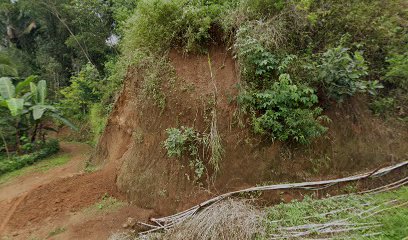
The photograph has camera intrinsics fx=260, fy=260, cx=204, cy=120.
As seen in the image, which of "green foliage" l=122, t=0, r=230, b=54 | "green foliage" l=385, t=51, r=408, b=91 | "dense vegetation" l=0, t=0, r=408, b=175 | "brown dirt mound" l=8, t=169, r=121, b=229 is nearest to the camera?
"dense vegetation" l=0, t=0, r=408, b=175

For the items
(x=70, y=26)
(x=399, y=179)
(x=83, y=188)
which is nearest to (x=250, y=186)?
(x=399, y=179)

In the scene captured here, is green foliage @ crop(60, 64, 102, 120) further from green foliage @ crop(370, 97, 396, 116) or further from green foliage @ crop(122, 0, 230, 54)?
green foliage @ crop(370, 97, 396, 116)

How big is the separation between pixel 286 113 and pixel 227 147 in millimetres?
1079

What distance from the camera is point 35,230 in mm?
4402

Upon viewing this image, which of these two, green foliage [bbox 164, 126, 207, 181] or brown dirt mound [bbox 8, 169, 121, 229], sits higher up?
green foliage [bbox 164, 126, 207, 181]

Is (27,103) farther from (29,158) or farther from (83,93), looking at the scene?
(83,93)

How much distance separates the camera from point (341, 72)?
4141 mm

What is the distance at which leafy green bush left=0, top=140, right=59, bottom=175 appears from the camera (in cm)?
735

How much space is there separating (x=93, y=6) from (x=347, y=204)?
11.1 meters

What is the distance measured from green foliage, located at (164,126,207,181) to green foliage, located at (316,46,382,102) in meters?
2.22

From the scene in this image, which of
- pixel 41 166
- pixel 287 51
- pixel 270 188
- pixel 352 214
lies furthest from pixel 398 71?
pixel 41 166

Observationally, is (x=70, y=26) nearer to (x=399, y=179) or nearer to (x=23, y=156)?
(x=23, y=156)

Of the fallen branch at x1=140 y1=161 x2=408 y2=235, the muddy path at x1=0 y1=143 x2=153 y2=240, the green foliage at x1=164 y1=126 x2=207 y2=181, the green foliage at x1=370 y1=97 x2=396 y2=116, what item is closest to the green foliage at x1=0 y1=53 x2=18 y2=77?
the muddy path at x1=0 y1=143 x2=153 y2=240

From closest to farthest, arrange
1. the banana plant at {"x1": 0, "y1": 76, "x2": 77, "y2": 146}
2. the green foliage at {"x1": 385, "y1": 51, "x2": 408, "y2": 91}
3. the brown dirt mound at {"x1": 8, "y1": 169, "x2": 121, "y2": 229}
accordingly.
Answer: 1. the green foliage at {"x1": 385, "y1": 51, "x2": 408, "y2": 91}
2. the brown dirt mound at {"x1": 8, "y1": 169, "x2": 121, "y2": 229}
3. the banana plant at {"x1": 0, "y1": 76, "x2": 77, "y2": 146}
